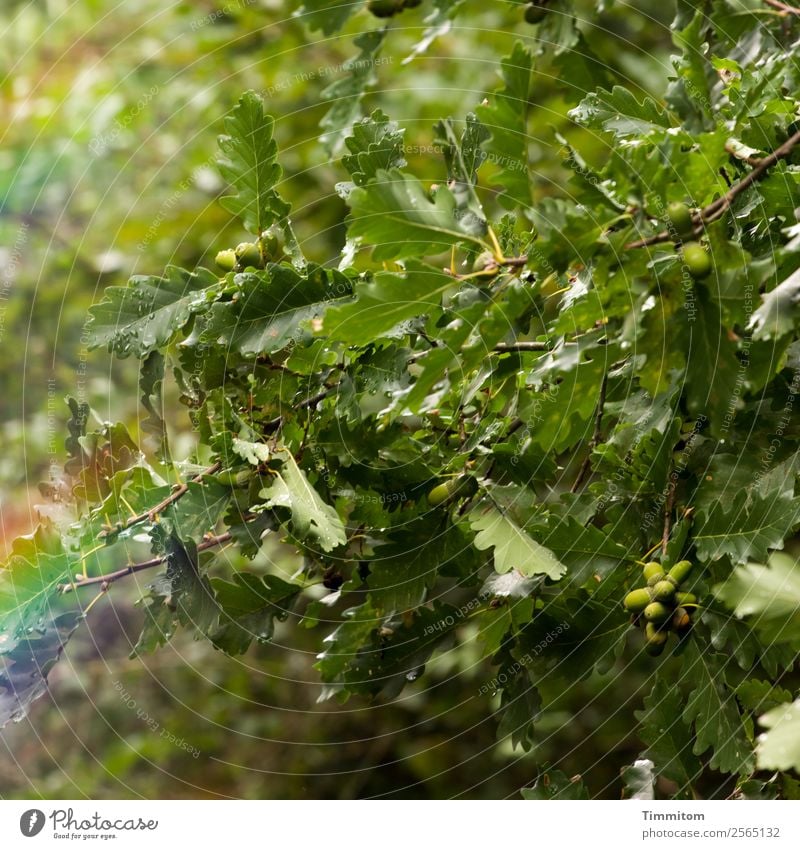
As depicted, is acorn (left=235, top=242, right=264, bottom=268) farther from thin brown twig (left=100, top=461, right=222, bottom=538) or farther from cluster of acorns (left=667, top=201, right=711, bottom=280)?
cluster of acorns (left=667, top=201, right=711, bottom=280)

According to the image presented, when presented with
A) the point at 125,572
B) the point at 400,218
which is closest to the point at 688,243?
the point at 400,218

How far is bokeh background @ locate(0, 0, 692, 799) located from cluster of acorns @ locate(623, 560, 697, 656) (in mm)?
909

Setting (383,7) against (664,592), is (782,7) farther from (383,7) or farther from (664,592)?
(664,592)

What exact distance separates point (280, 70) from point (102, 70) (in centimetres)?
29

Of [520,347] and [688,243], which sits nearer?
[688,243]

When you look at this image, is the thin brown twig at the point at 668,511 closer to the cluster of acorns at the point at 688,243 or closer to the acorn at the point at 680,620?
the acorn at the point at 680,620

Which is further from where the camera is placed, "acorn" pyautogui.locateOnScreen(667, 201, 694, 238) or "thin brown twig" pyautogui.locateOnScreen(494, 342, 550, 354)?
"thin brown twig" pyautogui.locateOnScreen(494, 342, 550, 354)

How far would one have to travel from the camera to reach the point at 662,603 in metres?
0.50

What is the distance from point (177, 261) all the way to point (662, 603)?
128 cm

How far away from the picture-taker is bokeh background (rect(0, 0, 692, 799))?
1.45 metres

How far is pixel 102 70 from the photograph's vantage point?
5.21 ft

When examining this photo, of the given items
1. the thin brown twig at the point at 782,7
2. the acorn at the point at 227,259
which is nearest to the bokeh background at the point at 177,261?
the thin brown twig at the point at 782,7

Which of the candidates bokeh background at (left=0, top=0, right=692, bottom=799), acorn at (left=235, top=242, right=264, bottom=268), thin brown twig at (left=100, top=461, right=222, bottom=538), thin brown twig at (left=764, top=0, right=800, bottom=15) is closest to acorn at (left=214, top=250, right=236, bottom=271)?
acorn at (left=235, top=242, right=264, bottom=268)
